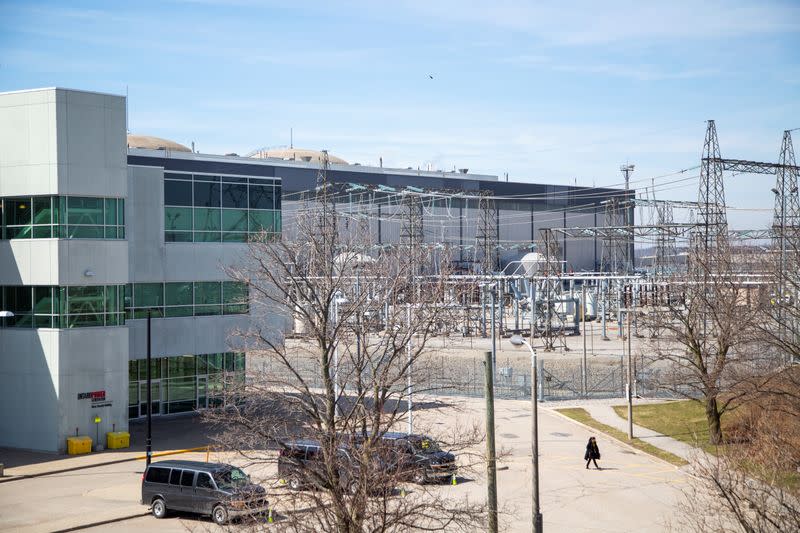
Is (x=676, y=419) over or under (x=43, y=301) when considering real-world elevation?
under

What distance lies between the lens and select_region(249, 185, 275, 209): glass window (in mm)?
40906

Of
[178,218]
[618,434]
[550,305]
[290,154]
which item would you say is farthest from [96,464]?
[290,154]

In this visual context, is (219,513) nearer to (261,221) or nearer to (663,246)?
(261,221)

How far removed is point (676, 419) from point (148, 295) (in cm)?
2335

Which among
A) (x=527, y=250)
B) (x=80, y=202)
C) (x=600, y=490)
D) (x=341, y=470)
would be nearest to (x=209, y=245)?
(x=80, y=202)

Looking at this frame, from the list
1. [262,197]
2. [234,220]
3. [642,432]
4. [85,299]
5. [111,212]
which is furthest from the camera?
[262,197]

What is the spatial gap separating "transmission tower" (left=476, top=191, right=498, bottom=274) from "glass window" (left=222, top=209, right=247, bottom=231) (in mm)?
32879

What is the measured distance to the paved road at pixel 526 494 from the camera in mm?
22031

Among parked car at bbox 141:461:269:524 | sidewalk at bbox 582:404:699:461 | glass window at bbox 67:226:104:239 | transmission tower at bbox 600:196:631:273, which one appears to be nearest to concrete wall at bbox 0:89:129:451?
glass window at bbox 67:226:104:239

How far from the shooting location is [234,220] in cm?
4022

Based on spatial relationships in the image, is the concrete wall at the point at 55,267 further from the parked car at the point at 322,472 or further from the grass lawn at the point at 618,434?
the parked car at the point at 322,472

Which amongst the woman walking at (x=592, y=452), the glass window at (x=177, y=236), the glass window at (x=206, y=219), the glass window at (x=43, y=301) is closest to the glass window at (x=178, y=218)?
the glass window at (x=177, y=236)

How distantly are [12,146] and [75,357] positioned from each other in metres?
8.28

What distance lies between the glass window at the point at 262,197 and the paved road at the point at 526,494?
1406 cm
